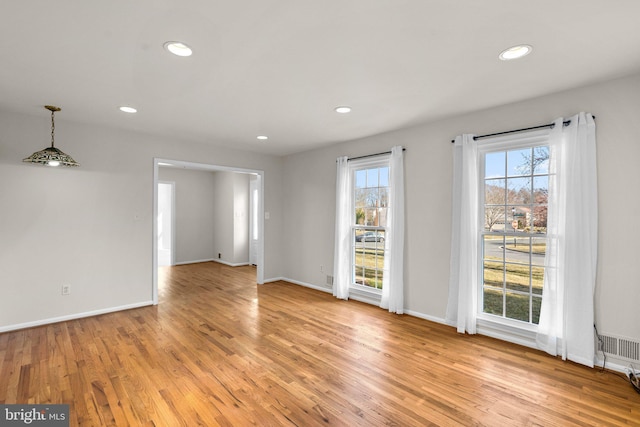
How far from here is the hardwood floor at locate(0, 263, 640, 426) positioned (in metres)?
2.13

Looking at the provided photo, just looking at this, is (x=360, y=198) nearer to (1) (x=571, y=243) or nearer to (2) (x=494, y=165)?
(2) (x=494, y=165)

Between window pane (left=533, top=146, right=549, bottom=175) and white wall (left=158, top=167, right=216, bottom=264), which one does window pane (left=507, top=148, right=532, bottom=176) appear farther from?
white wall (left=158, top=167, right=216, bottom=264)

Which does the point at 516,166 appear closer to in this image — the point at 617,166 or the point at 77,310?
the point at 617,166

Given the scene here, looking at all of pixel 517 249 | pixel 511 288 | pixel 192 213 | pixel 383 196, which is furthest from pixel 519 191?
pixel 192 213

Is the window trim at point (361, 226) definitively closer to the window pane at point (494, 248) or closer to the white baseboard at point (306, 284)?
the white baseboard at point (306, 284)

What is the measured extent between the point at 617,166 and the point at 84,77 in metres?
4.77

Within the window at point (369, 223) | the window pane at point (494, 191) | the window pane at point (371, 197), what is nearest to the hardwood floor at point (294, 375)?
the window at point (369, 223)

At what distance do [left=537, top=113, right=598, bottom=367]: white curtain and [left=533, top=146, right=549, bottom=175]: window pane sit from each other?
6.0 inches

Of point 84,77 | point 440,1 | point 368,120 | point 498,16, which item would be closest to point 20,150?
point 84,77

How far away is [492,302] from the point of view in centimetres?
362

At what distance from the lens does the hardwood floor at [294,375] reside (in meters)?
2.13

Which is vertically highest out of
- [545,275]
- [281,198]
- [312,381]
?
[281,198]

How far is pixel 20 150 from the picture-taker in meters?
3.69

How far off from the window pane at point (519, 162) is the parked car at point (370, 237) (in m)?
1.96
